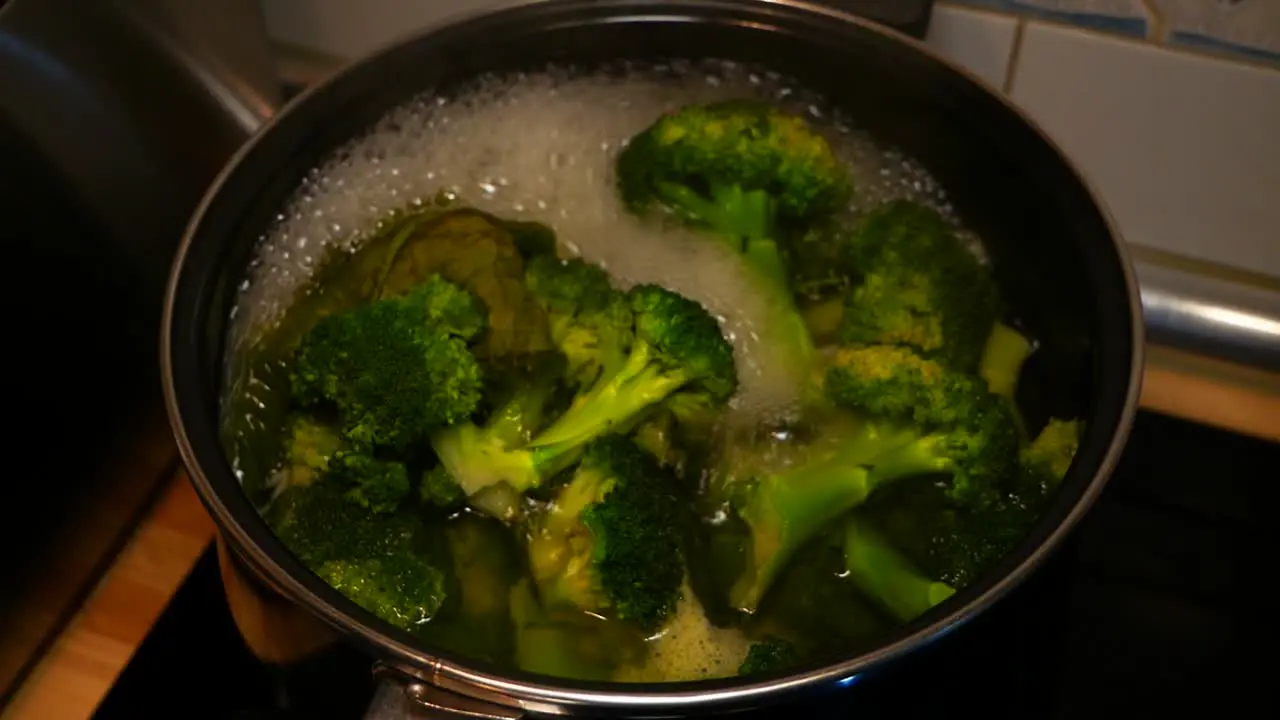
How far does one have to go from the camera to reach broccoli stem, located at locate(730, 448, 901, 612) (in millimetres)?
638

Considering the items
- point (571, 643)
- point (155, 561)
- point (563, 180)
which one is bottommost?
point (155, 561)

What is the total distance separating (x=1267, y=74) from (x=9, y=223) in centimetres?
77

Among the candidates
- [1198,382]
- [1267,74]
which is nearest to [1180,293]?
[1198,382]

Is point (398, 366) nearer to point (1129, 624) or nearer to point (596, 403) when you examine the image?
point (596, 403)

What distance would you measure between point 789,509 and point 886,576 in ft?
0.20

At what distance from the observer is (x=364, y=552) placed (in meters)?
0.62

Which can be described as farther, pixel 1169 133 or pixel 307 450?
pixel 1169 133

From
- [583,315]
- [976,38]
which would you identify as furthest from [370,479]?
[976,38]

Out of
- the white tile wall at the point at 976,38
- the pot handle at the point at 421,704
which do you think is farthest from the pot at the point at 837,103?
the white tile wall at the point at 976,38

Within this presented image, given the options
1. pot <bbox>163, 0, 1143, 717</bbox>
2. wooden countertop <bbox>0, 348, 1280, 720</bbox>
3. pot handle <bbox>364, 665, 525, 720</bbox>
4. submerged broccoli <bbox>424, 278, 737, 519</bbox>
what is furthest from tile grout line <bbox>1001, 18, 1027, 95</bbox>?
pot handle <bbox>364, 665, 525, 720</bbox>

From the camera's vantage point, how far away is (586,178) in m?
0.82

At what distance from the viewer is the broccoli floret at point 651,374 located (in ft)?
2.17

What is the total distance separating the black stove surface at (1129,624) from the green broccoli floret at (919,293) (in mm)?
132

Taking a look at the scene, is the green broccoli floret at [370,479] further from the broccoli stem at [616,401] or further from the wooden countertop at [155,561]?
the wooden countertop at [155,561]
